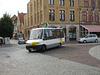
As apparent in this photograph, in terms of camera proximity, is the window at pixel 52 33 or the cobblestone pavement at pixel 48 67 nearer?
the cobblestone pavement at pixel 48 67

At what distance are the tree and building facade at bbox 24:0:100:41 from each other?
6637 millimetres

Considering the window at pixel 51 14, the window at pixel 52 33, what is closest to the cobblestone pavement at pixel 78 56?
the window at pixel 52 33

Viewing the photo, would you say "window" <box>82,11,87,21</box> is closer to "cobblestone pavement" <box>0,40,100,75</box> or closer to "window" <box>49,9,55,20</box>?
"window" <box>49,9,55,20</box>

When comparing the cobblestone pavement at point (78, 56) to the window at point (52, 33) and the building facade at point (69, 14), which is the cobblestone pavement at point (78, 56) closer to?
the window at point (52, 33)

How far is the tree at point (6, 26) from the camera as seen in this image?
101 feet

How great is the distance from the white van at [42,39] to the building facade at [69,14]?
52.3ft

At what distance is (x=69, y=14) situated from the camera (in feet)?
108

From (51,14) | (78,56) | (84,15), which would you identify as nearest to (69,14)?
(84,15)

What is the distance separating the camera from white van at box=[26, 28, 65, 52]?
42.4 ft

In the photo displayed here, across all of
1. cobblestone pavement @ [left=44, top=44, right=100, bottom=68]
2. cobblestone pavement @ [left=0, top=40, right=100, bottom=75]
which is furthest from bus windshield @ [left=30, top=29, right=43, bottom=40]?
cobblestone pavement @ [left=0, top=40, right=100, bottom=75]

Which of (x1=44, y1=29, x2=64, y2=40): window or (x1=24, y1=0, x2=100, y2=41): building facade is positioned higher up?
(x1=24, y1=0, x2=100, y2=41): building facade

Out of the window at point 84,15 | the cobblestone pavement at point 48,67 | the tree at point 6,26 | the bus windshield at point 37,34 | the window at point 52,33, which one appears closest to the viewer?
the cobblestone pavement at point 48,67

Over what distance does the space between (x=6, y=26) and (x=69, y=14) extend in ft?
49.2

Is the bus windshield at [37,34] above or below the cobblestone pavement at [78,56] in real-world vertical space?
above
